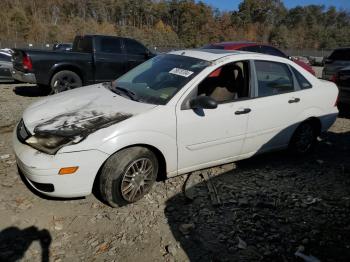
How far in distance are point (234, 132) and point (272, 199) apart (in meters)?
0.92

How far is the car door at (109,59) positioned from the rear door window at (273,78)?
5.96 m

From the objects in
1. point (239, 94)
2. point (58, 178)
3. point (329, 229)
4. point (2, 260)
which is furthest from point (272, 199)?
point (2, 260)

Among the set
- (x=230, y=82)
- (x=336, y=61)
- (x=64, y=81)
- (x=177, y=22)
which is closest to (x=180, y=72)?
(x=230, y=82)

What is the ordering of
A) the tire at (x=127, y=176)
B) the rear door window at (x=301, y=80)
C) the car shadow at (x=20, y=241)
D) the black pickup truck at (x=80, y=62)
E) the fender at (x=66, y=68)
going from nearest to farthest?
the car shadow at (x=20, y=241), the tire at (x=127, y=176), the rear door window at (x=301, y=80), the black pickup truck at (x=80, y=62), the fender at (x=66, y=68)

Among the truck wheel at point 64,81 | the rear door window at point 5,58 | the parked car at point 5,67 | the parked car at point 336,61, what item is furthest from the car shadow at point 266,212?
the rear door window at point 5,58

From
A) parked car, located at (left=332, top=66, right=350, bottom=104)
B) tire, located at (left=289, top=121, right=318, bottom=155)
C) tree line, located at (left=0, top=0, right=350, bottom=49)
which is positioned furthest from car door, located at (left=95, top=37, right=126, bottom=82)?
tree line, located at (left=0, top=0, right=350, bottom=49)

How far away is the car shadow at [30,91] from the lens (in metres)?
10.1

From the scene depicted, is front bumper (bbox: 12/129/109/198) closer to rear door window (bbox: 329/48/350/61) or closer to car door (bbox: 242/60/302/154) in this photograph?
car door (bbox: 242/60/302/154)

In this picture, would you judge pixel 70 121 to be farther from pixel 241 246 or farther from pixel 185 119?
pixel 241 246

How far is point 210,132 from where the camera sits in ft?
13.7

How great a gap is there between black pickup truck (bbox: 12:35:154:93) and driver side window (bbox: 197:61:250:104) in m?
5.66

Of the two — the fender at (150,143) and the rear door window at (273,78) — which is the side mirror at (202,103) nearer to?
the fender at (150,143)

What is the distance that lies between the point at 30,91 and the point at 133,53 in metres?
3.33

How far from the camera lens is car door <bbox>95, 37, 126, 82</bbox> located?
9.82m
